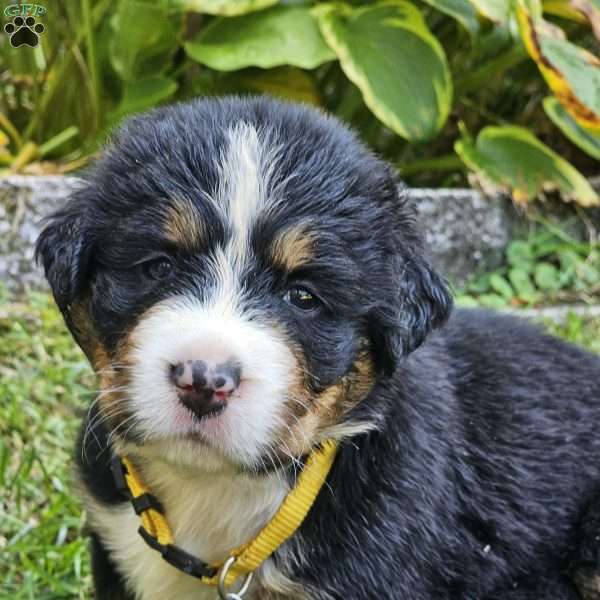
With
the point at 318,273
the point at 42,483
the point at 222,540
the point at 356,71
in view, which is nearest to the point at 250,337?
the point at 318,273

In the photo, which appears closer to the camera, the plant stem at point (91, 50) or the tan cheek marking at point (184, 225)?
the tan cheek marking at point (184, 225)

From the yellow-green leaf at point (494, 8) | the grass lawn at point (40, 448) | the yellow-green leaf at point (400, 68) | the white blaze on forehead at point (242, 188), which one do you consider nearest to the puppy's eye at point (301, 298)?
the white blaze on forehead at point (242, 188)

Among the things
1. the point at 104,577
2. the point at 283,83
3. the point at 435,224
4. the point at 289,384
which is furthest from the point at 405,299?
the point at 283,83

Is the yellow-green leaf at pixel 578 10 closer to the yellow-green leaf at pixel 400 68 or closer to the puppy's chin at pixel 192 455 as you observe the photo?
the yellow-green leaf at pixel 400 68

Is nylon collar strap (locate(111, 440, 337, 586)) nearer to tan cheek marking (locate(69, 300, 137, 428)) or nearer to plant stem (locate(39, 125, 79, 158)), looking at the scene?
tan cheek marking (locate(69, 300, 137, 428))

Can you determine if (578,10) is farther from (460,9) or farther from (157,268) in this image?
(157,268)

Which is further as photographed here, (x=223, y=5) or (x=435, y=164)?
(x=435, y=164)

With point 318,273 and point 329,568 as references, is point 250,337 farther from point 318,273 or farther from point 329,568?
point 329,568
